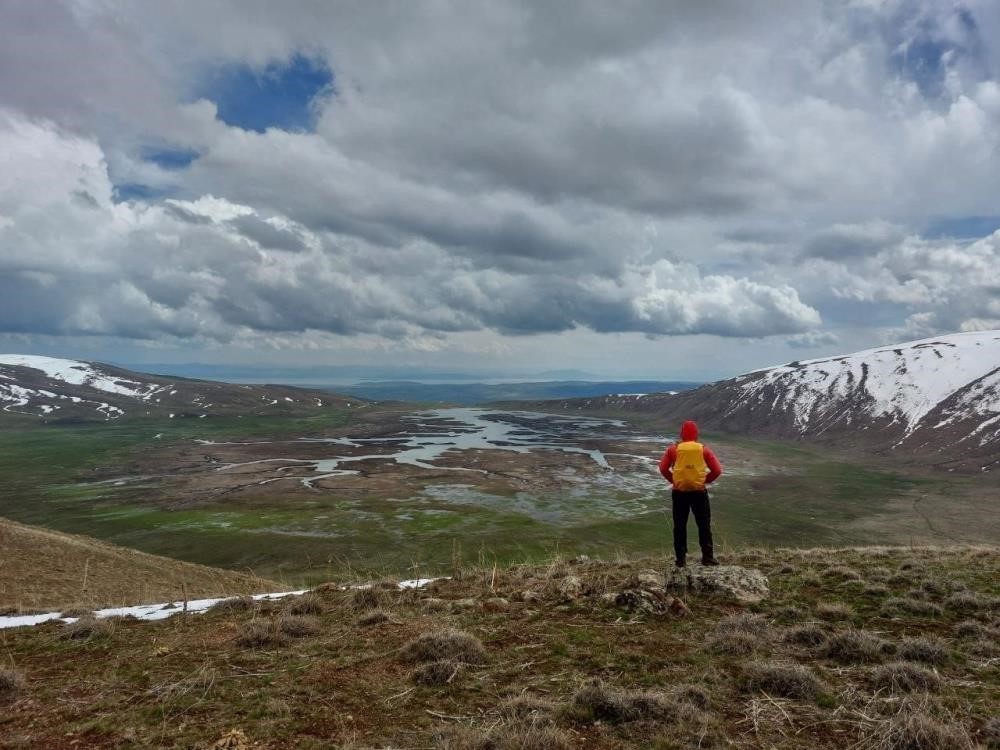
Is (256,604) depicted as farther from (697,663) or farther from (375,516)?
(375,516)

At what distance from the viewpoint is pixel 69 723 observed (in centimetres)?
680

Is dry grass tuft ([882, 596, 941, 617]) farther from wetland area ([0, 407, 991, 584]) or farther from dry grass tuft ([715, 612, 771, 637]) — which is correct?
wetland area ([0, 407, 991, 584])

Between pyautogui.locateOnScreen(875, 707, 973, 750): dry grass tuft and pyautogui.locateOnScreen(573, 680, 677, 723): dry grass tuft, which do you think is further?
pyautogui.locateOnScreen(573, 680, 677, 723): dry grass tuft

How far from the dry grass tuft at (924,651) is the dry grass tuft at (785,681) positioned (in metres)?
1.97

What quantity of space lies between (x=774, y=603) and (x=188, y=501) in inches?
4010

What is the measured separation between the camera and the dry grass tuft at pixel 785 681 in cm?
693

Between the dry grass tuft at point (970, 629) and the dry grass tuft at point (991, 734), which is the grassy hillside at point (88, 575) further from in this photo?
the dry grass tuft at point (970, 629)

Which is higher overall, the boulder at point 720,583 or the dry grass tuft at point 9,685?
the dry grass tuft at point 9,685

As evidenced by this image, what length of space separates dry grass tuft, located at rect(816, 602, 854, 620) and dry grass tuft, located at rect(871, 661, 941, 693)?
3.03m

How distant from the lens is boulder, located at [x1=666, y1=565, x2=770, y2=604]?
A: 38.3ft

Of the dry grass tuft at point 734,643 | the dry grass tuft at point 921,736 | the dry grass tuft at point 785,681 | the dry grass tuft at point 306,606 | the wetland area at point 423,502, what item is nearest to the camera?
the dry grass tuft at point 921,736

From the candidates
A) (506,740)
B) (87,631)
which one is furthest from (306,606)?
(506,740)

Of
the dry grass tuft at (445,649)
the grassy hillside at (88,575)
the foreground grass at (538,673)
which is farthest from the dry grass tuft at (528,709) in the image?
the grassy hillside at (88,575)

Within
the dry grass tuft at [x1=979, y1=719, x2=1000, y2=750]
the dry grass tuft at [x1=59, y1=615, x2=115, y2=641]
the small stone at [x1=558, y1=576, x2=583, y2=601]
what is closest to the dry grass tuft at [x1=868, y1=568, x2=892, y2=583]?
the small stone at [x1=558, y1=576, x2=583, y2=601]
